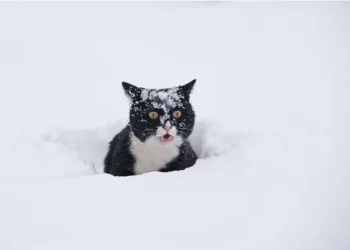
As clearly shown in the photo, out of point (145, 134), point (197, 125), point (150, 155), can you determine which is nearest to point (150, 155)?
point (150, 155)

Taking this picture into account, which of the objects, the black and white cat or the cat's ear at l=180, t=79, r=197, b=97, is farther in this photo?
the cat's ear at l=180, t=79, r=197, b=97

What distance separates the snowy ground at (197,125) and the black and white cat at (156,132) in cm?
33

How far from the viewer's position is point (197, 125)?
3834mm

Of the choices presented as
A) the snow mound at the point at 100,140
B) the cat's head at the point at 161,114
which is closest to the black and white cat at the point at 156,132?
the cat's head at the point at 161,114

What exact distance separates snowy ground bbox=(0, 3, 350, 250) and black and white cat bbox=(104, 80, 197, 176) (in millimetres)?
330

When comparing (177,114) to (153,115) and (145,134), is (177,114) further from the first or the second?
(145,134)

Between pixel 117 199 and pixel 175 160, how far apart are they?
1.03 metres

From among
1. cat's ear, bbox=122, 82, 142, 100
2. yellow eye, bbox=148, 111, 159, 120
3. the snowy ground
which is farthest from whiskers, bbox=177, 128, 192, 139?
cat's ear, bbox=122, 82, 142, 100

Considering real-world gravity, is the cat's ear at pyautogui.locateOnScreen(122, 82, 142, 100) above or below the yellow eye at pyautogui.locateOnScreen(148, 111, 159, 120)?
above

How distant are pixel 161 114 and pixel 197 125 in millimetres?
1159

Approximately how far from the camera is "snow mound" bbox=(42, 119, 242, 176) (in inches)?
128

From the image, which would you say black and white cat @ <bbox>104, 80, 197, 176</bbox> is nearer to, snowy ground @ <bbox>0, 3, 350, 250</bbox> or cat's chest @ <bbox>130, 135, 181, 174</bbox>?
cat's chest @ <bbox>130, 135, 181, 174</bbox>

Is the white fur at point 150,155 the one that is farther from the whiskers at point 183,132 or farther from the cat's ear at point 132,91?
the cat's ear at point 132,91

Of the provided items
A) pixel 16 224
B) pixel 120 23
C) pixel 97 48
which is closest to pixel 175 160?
pixel 16 224
